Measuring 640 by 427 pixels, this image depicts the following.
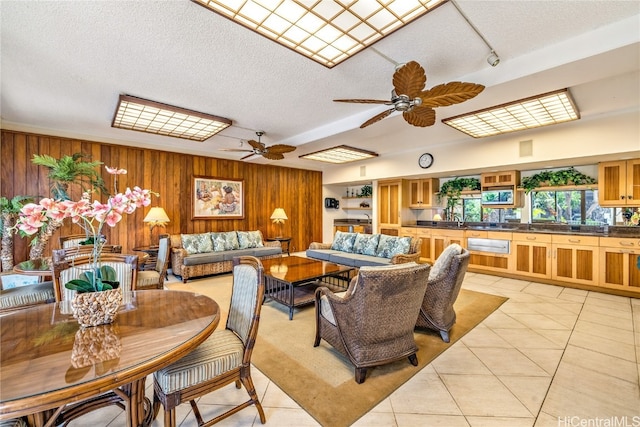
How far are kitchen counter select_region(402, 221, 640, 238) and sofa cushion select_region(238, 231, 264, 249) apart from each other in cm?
363

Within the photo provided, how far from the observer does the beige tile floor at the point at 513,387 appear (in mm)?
1759

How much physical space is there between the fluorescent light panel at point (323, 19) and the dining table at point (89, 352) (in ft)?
6.64

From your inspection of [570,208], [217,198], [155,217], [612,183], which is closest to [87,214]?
[155,217]

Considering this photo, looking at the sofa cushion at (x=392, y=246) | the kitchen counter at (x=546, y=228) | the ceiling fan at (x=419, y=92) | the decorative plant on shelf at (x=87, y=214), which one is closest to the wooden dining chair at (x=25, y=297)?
the decorative plant on shelf at (x=87, y=214)

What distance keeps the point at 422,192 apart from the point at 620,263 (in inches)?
142

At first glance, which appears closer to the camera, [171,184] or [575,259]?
[575,259]

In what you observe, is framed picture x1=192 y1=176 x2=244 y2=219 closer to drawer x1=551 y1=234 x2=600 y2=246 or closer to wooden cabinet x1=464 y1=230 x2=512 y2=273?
wooden cabinet x1=464 y1=230 x2=512 y2=273

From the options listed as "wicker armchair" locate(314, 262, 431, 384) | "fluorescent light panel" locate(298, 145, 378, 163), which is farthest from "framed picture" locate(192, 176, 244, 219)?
"wicker armchair" locate(314, 262, 431, 384)

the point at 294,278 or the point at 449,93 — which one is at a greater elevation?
the point at 449,93

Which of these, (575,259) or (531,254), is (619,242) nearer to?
(575,259)

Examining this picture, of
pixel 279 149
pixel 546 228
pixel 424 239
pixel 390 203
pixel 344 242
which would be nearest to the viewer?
pixel 279 149

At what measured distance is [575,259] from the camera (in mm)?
4543

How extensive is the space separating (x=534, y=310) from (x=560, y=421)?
7.51 feet

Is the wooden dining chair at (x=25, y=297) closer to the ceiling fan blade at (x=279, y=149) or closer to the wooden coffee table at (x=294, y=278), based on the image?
Answer: the wooden coffee table at (x=294, y=278)
